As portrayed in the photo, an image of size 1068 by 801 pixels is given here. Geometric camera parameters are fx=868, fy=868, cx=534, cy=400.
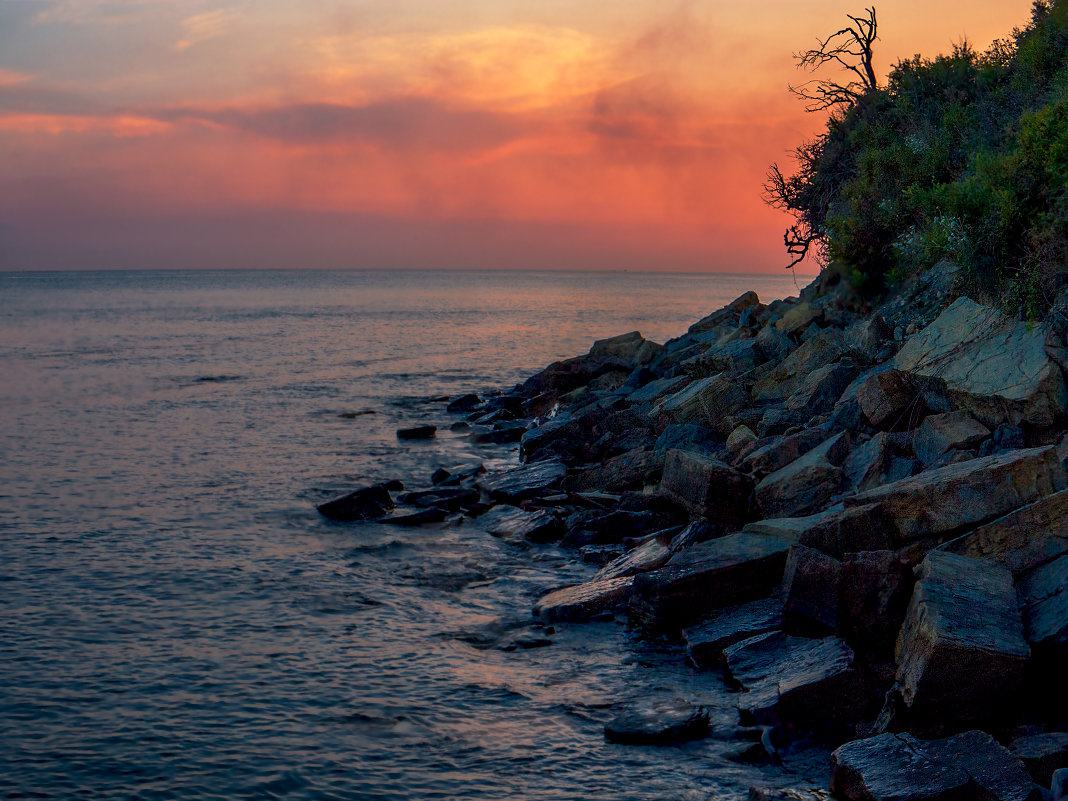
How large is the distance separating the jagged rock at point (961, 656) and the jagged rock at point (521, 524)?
7619 millimetres

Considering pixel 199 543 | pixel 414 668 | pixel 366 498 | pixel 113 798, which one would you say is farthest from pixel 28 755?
pixel 366 498

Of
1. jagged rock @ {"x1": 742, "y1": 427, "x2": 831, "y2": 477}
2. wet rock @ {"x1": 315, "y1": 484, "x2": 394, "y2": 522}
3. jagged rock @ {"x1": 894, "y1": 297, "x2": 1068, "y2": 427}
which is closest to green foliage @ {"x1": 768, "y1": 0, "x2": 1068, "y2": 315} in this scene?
jagged rock @ {"x1": 894, "y1": 297, "x2": 1068, "y2": 427}

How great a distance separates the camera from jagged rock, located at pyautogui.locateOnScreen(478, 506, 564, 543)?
14680 mm

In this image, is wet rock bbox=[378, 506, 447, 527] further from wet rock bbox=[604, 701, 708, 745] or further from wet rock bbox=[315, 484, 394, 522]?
wet rock bbox=[604, 701, 708, 745]

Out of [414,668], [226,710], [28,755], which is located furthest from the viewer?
[414,668]

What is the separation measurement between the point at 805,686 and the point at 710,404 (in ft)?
31.6

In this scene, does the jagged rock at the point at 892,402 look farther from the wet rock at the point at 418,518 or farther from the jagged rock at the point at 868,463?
the wet rock at the point at 418,518

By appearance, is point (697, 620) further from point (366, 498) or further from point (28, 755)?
point (366, 498)

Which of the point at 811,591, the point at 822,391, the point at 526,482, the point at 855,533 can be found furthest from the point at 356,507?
the point at 855,533

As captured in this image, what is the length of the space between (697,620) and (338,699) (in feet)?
13.7

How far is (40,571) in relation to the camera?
13273 millimetres

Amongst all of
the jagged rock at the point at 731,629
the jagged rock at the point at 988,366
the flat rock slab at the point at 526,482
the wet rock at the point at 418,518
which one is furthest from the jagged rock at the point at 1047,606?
the wet rock at the point at 418,518

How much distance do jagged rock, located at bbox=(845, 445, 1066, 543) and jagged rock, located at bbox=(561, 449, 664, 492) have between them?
6.26 metres

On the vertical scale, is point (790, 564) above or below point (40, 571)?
above
